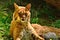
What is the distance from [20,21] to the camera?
6.84 m

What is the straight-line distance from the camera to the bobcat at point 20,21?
6758 millimetres

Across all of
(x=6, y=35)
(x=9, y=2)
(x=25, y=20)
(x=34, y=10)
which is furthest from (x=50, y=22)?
(x=25, y=20)

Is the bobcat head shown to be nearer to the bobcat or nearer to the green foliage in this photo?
the bobcat

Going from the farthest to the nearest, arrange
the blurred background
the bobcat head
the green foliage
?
the blurred background, the green foliage, the bobcat head

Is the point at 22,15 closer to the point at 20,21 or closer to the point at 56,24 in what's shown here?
the point at 20,21

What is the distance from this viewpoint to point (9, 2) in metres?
10.5

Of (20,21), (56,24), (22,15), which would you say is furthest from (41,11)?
(22,15)

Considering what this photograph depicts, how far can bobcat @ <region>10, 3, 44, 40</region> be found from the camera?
266 inches

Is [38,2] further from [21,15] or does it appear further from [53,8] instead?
[21,15]

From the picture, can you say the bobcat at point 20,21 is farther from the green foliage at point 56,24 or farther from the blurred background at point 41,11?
the green foliage at point 56,24

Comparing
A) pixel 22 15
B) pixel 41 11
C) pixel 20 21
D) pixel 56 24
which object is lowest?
pixel 56 24

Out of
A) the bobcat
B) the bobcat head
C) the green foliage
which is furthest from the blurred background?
the bobcat head

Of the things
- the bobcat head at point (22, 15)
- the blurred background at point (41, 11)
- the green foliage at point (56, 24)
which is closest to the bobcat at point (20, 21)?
the bobcat head at point (22, 15)

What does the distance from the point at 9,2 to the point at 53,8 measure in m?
1.76
